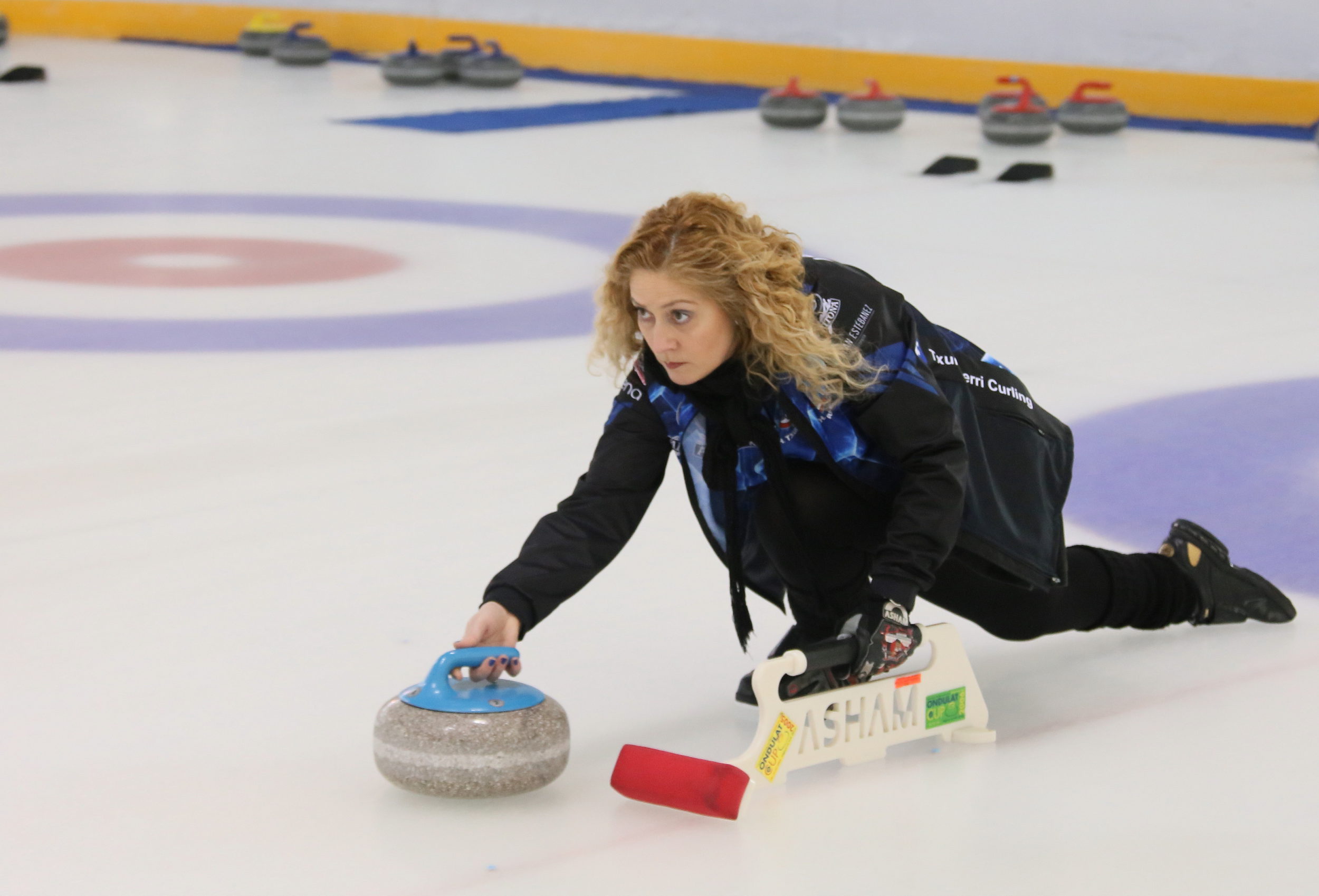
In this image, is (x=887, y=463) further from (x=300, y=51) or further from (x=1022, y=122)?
(x=300, y=51)

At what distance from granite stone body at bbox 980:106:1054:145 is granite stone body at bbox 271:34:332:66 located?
634 centimetres

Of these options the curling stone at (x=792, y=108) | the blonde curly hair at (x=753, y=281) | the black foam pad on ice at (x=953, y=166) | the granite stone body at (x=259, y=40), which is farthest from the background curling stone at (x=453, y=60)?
the blonde curly hair at (x=753, y=281)

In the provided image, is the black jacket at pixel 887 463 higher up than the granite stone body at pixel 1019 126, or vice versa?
the black jacket at pixel 887 463

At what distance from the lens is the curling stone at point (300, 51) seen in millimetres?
13594

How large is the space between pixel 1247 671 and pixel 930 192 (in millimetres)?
5369

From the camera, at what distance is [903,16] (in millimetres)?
11789

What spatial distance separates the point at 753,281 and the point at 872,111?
8.02 meters

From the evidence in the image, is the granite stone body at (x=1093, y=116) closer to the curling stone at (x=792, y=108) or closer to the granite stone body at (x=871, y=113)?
the granite stone body at (x=871, y=113)

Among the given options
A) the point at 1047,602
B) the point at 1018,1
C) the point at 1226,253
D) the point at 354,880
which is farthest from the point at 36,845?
the point at 1018,1

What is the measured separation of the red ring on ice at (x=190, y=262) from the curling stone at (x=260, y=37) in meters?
8.48

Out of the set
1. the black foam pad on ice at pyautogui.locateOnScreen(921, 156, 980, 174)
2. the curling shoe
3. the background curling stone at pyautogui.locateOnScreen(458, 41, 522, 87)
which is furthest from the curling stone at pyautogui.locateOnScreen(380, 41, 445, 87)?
the curling shoe

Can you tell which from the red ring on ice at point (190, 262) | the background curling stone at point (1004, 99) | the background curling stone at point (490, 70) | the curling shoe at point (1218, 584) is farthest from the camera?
the background curling stone at point (490, 70)

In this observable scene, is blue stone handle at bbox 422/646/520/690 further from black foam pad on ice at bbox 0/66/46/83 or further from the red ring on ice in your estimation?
black foam pad on ice at bbox 0/66/46/83

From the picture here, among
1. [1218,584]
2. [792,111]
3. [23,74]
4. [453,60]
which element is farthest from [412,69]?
[1218,584]
